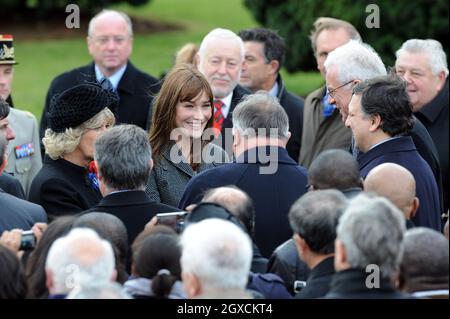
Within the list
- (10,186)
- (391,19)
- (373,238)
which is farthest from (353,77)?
(391,19)

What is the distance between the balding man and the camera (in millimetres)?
5254

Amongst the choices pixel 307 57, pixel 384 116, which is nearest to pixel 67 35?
pixel 307 57

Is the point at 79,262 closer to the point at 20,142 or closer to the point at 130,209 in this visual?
the point at 130,209

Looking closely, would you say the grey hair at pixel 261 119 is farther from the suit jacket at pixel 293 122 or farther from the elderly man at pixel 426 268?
the suit jacket at pixel 293 122

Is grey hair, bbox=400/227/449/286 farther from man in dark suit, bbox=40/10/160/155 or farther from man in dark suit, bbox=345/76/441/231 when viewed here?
man in dark suit, bbox=40/10/160/155

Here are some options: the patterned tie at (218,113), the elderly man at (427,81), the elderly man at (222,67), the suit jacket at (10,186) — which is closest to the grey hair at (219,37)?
the elderly man at (222,67)

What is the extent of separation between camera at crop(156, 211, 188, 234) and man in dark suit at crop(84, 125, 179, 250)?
0.26 meters

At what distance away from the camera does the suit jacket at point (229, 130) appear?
8123 millimetres

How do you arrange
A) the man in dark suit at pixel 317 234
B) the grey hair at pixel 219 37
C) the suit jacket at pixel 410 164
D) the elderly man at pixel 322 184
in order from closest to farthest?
1. the man in dark suit at pixel 317 234
2. the elderly man at pixel 322 184
3. the suit jacket at pixel 410 164
4. the grey hair at pixel 219 37

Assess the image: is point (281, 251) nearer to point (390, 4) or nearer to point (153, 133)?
point (153, 133)

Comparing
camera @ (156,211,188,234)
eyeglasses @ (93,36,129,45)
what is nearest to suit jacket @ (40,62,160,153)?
eyeglasses @ (93,36,129,45)

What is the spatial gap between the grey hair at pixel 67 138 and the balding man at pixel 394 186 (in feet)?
6.55

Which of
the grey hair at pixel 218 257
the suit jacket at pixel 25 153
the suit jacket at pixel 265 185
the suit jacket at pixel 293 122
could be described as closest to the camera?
the grey hair at pixel 218 257
